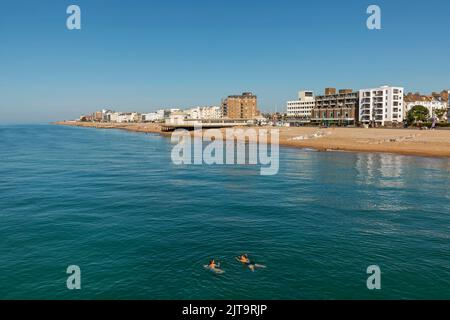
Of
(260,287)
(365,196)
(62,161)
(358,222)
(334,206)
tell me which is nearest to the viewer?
(260,287)

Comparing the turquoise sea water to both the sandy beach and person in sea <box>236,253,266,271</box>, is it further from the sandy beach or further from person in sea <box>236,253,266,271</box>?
the sandy beach

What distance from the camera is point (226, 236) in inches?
1057

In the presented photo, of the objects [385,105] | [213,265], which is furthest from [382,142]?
[385,105]

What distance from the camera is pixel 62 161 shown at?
72312 mm

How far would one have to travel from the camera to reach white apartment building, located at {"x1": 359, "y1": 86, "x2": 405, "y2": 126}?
171000 millimetres

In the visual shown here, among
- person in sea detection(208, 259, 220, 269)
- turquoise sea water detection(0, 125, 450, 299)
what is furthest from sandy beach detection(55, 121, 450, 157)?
person in sea detection(208, 259, 220, 269)

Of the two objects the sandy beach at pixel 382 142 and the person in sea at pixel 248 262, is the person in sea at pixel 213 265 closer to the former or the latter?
the person in sea at pixel 248 262

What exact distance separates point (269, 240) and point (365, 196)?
60.2 ft

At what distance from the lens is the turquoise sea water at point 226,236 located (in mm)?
19375

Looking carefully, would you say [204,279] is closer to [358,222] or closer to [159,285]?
[159,285]
